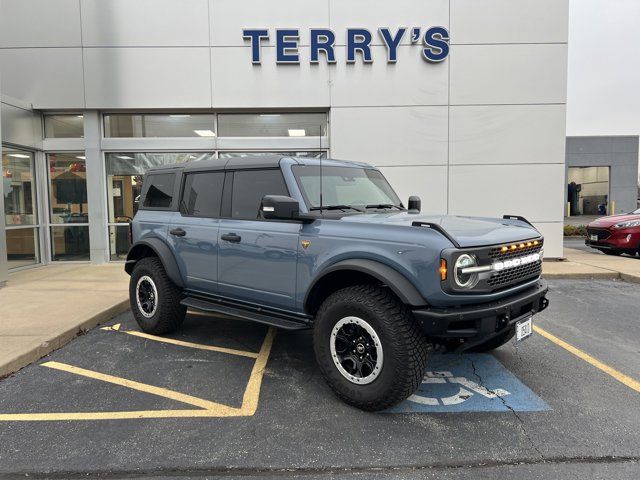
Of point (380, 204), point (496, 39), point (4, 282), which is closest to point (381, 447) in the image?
point (380, 204)

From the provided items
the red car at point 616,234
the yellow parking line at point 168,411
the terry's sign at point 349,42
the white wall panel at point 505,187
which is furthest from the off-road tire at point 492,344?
the red car at point 616,234

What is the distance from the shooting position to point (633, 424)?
3195mm

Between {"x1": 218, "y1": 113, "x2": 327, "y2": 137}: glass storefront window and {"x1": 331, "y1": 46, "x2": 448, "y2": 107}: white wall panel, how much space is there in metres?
1.02

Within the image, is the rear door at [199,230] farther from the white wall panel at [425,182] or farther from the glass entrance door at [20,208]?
the glass entrance door at [20,208]

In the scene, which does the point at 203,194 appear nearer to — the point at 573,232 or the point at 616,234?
the point at 616,234

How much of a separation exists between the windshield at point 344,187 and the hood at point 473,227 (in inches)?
13.2

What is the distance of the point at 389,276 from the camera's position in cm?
324

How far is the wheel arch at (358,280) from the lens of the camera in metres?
3.15

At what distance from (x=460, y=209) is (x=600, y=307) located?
14.7ft

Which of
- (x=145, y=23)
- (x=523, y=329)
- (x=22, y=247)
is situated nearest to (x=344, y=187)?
(x=523, y=329)

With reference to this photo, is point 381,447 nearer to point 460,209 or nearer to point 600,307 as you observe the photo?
point 600,307

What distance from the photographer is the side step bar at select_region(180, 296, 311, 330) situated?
394 centimetres

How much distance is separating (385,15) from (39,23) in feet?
26.9

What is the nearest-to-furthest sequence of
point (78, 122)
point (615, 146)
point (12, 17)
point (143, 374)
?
point (143, 374) → point (12, 17) → point (78, 122) → point (615, 146)
